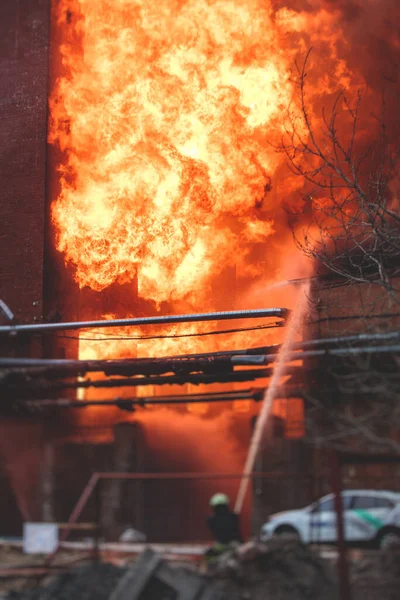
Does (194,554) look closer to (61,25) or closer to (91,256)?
(91,256)

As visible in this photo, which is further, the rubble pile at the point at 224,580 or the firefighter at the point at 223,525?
the firefighter at the point at 223,525

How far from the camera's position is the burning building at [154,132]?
20781mm

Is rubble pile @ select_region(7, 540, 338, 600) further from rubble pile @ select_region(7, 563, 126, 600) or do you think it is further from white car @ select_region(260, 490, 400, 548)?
white car @ select_region(260, 490, 400, 548)

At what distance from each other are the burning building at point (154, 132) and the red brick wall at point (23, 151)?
0.04 meters

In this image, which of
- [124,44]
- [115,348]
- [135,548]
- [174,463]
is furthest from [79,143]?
[135,548]

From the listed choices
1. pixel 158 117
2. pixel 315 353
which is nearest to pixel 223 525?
pixel 315 353

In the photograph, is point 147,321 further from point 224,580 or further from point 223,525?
point 224,580

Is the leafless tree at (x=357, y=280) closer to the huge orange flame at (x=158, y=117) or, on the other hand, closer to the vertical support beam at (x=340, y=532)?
the vertical support beam at (x=340, y=532)

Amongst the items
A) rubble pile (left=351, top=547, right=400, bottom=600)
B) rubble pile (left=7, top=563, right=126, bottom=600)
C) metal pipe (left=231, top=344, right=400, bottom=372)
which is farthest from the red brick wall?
rubble pile (left=351, top=547, right=400, bottom=600)

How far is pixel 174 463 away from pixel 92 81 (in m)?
11.9

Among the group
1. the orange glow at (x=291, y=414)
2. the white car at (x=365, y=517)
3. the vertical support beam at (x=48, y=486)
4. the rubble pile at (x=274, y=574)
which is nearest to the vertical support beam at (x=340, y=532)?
the rubble pile at (x=274, y=574)

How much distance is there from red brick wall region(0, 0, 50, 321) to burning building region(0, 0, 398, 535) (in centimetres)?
4

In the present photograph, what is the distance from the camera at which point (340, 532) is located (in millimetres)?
8609

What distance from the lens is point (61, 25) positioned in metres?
21.7
